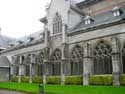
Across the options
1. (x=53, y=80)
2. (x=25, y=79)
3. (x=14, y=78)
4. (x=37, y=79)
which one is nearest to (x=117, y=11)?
(x=53, y=80)

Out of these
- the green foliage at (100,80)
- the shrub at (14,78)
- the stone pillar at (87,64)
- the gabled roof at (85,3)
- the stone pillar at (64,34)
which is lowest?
the shrub at (14,78)

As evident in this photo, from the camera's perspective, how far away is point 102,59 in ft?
84.5

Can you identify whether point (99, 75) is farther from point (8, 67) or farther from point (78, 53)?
point (8, 67)

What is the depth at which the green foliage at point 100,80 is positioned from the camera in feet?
76.3

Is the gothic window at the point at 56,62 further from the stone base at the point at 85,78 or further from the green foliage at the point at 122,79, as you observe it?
the green foliage at the point at 122,79

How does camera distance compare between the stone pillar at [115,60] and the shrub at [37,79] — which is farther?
the shrub at [37,79]

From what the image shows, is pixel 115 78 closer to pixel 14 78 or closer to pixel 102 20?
pixel 102 20

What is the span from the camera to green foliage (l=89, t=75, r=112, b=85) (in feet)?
76.3

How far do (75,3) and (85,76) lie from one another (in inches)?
590

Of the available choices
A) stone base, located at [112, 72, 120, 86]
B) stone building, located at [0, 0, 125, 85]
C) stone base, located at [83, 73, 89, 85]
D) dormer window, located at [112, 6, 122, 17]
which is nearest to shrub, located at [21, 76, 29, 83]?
stone building, located at [0, 0, 125, 85]

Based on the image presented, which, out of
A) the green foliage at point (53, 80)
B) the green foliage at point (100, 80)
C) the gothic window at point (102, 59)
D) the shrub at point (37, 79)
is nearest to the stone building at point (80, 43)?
the gothic window at point (102, 59)

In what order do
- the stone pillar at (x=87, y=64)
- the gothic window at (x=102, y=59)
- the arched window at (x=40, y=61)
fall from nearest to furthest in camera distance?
the gothic window at (x=102, y=59) < the stone pillar at (x=87, y=64) < the arched window at (x=40, y=61)

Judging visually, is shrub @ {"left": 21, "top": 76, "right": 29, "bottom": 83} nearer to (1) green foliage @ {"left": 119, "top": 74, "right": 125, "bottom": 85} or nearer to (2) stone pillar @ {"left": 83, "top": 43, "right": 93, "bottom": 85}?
(2) stone pillar @ {"left": 83, "top": 43, "right": 93, "bottom": 85}

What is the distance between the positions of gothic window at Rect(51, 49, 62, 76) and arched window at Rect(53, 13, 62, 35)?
10.4 ft
